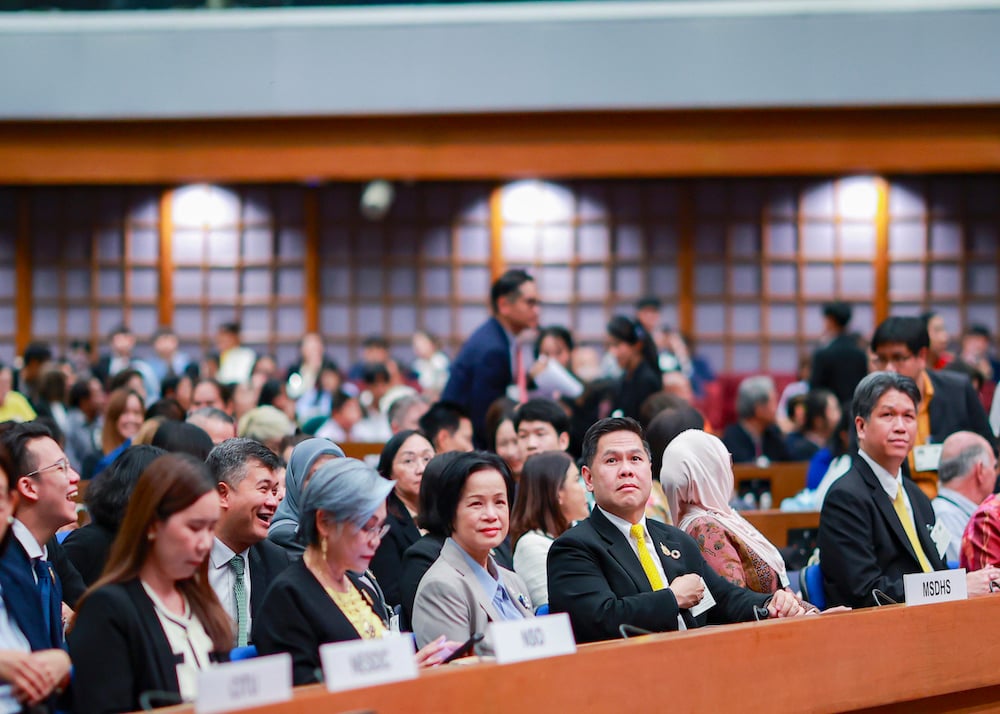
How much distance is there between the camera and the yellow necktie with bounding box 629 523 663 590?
3238mm

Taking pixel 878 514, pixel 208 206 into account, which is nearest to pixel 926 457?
pixel 878 514

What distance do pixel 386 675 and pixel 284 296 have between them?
9.88 metres

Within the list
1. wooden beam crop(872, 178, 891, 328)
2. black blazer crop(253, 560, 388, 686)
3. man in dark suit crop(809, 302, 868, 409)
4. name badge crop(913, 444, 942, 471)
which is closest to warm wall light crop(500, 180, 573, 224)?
wooden beam crop(872, 178, 891, 328)

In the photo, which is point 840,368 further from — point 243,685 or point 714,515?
point 243,685

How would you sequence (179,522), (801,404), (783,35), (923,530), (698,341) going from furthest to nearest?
(698,341) < (783,35) < (801,404) < (923,530) < (179,522)

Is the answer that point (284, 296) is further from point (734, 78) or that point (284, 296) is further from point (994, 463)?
point (994, 463)

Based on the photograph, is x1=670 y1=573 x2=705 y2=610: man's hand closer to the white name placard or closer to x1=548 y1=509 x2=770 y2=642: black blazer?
x1=548 y1=509 x2=770 y2=642: black blazer

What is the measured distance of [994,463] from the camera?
4559 mm

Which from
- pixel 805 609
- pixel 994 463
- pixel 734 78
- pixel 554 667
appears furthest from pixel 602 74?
pixel 554 667

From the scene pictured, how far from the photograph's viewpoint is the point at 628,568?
3.20m

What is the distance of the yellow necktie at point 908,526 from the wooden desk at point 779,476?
7.97 feet

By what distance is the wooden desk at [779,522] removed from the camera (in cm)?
509

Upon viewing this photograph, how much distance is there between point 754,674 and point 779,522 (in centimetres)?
241

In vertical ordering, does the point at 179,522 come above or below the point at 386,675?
above
